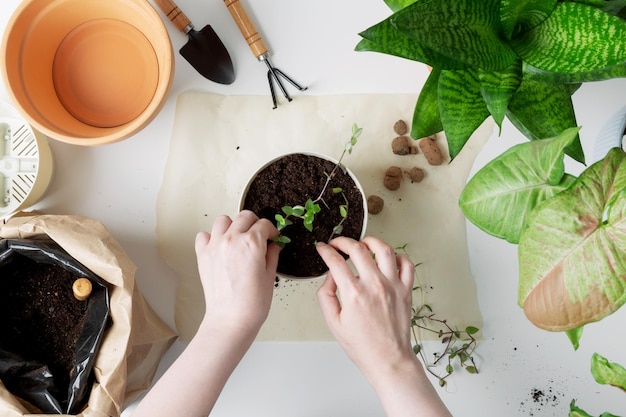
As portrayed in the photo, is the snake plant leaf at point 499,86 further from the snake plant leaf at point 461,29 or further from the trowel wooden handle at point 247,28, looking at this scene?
the trowel wooden handle at point 247,28

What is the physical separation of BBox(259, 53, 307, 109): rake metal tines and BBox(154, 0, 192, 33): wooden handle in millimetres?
135

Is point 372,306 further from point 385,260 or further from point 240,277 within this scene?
point 240,277

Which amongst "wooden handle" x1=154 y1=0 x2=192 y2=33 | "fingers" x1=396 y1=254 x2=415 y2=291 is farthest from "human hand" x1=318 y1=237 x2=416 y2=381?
"wooden handle" x1=154 y1=0 x2=192 y2=33

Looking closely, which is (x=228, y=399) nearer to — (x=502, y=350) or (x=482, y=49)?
(x=502, y=350)

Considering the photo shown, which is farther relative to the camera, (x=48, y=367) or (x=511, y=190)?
(x=48, y=367)

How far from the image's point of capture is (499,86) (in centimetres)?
59

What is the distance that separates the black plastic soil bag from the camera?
0.78 meters

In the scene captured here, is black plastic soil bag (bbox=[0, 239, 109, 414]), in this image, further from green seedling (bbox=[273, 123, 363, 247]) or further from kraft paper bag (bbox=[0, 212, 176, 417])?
green seedling (bbox=[273, 123, 363, 247])

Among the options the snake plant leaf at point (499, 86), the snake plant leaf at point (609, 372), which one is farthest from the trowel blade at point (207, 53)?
the snake plant leaf at point (609, 372)

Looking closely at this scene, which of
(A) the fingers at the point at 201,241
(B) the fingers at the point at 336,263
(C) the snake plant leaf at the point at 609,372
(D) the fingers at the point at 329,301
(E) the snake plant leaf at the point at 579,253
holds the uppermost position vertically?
(A) the fingers at the point at 201,241

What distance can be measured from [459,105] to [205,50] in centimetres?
47

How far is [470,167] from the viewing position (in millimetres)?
925

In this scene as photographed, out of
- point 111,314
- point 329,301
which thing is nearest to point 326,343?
point 329,301

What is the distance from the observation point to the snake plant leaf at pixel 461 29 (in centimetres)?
48
